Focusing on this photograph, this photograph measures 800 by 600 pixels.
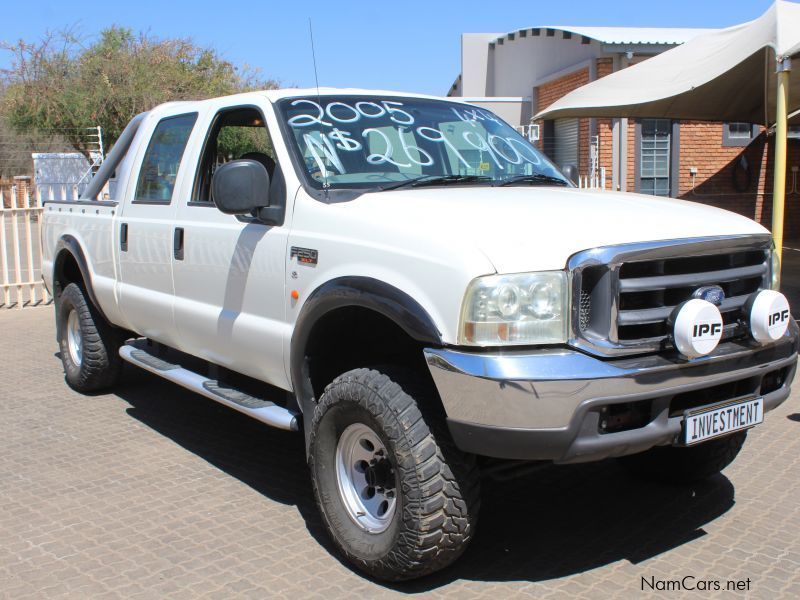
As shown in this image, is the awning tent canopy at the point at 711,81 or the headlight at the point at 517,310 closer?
the headlight at the point at 517,310

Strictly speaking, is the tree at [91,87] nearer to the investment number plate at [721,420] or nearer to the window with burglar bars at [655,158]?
the window with burglar bars at [655,158]

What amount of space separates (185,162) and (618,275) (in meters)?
3.03

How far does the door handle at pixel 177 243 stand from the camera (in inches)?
200

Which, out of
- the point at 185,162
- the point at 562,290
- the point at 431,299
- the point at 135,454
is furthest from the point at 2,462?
the point at 562,290

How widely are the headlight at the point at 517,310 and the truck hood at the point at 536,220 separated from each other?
2.2 inches

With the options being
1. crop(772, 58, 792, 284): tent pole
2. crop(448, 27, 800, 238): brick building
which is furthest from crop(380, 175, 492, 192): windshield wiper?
crop(448, 27, 800, 238): brick building

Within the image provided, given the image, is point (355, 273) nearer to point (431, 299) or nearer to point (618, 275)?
point (431, 299)

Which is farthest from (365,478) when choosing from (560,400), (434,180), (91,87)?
(91,87)

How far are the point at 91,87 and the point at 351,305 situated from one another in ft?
87.0

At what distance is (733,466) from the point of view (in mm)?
5117

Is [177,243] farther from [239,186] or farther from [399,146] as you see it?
[399,146]

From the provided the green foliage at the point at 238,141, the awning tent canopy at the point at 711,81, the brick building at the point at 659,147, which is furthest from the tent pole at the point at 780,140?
the brick building at the point at 659,147

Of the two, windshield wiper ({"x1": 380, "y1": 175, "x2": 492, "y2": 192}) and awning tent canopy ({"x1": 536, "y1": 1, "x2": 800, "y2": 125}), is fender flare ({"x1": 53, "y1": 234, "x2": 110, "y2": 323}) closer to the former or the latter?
windshield wiper ({"x1": 380, "y1": 175, "x2": 492, "y2": 192})

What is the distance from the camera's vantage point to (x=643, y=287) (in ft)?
10.9
